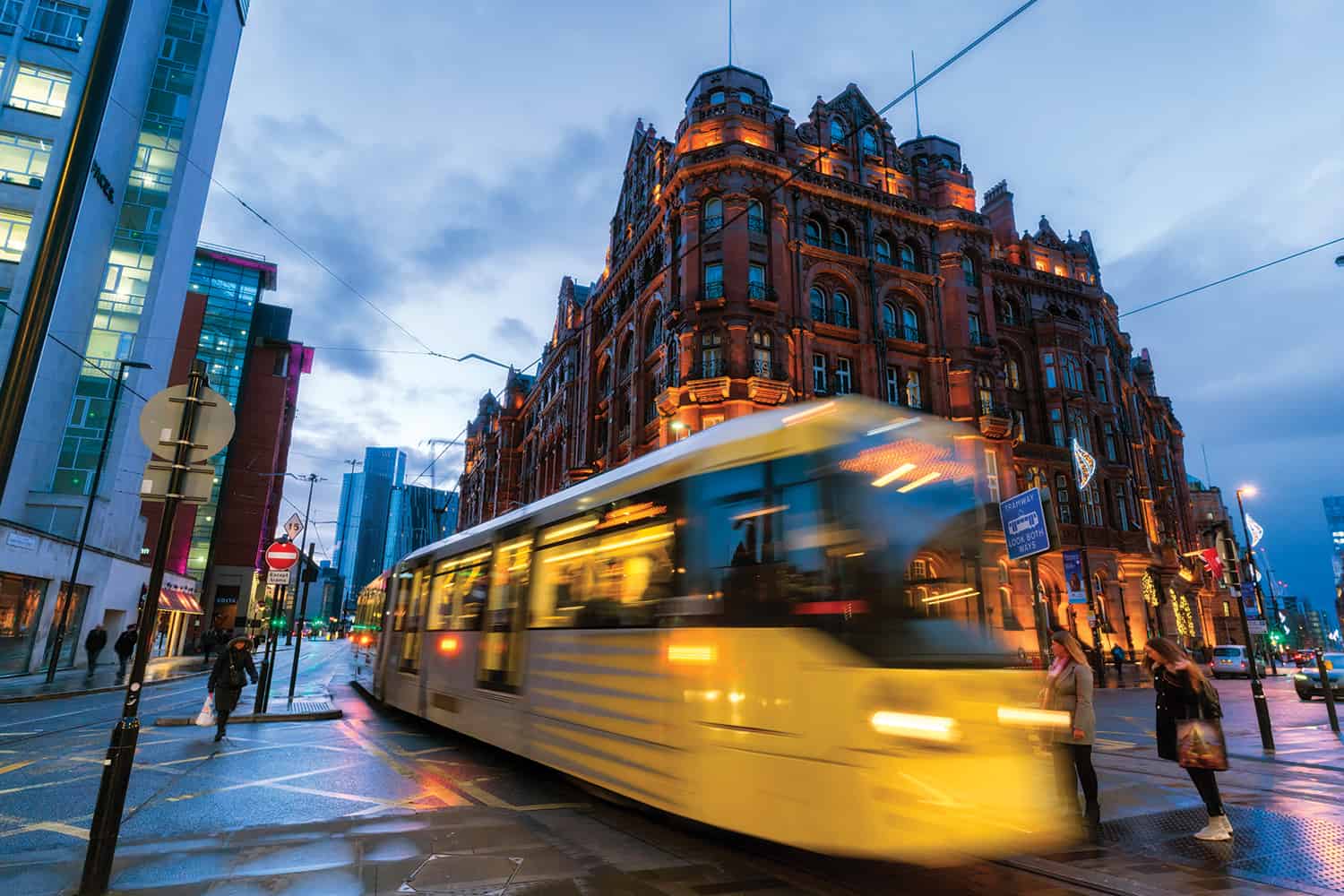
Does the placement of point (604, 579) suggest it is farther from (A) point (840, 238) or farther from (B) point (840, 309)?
(A) point (840, 238)

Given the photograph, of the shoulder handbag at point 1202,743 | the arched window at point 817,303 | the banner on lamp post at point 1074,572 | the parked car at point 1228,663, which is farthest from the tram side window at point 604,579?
the parked car at point 1228,663

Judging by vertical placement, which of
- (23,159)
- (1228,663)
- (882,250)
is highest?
(882,250)

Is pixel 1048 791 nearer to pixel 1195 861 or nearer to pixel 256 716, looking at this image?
pixel 1195 861

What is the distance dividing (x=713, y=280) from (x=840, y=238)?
8.44 metres

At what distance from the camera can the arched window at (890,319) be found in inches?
1371

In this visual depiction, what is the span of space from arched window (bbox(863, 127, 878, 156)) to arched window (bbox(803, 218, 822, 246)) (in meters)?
6.53

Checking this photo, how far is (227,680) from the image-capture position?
1161cm

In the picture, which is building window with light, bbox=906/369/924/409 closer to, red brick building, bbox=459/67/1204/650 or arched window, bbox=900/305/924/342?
red brick building, bbox=459/67/1204/650

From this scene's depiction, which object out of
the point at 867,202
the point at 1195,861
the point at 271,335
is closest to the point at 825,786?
the point at 1195,861

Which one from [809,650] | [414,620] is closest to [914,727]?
[809,650]

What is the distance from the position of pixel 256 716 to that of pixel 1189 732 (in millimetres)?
15219

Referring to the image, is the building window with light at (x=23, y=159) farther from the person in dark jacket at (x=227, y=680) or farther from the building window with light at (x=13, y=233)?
the person in dark jacket at (x=227, y=680)

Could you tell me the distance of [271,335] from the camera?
6738 cm

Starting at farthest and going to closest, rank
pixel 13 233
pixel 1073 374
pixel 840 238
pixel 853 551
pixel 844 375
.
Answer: pixel 1073 374, pixel 840 238, pixel 844 375, pixel 13 233, pixel 853 551
